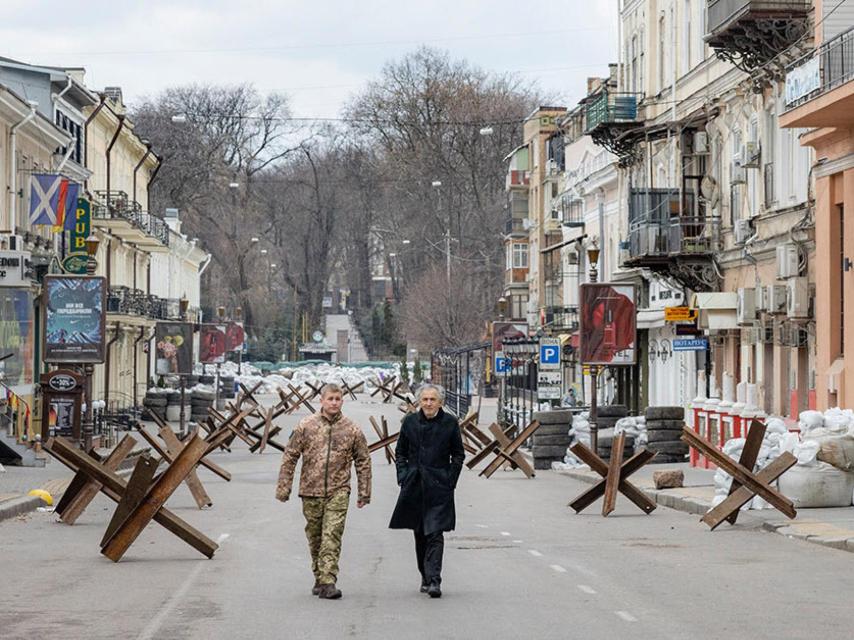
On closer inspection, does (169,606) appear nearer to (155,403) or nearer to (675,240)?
(675,240)

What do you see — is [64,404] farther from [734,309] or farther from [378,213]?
[378,213]

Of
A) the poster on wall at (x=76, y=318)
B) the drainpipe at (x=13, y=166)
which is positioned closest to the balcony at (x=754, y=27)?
the poster on wall at (x=76, y=318)

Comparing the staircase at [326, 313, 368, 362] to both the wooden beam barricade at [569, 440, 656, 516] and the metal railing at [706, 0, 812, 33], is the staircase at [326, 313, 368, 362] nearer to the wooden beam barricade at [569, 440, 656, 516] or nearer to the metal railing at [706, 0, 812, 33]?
the metal railing at [706, 0, 812, 33]

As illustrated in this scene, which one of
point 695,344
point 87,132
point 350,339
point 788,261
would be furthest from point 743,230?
point 350,339

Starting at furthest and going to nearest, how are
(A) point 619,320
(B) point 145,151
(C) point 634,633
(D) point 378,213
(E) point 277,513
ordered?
(D) point 378,213 → (B) point 145,151 → (A) point 619,320 → (E) point 277,513 → (C) point 634,633

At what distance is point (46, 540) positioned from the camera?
61.6 ft

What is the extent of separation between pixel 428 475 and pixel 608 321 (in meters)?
→ 23.9

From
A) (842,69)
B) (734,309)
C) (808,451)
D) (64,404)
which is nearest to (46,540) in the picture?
(808,451)

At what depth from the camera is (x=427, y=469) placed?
1378 cm

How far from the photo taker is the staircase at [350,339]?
139500mm

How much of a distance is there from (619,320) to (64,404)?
11.8 metres

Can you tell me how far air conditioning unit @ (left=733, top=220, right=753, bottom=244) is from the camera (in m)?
37.4

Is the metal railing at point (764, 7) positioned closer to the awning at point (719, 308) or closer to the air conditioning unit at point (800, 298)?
the air conditioning unit at point (800, 298)

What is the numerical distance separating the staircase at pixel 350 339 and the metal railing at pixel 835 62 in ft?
371
